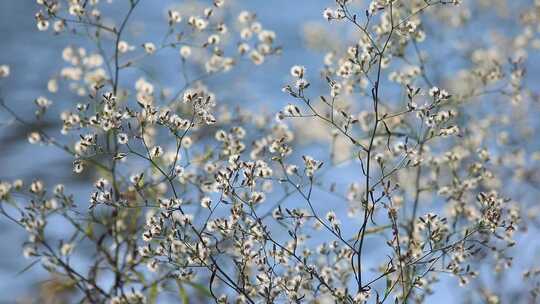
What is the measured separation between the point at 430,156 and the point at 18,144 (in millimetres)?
3688

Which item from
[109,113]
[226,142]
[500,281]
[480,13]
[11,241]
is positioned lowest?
[109,113]

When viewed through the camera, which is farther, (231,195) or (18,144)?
(18,144)

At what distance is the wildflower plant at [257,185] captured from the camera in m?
1.90

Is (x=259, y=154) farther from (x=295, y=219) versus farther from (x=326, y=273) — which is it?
(x=295, y=219)

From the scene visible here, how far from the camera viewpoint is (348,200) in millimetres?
2689

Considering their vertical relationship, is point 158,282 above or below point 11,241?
below

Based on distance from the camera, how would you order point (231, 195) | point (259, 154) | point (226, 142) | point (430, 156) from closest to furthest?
point (231, 195) < point (226, 142) < point (259, 154) < point (430, 156)

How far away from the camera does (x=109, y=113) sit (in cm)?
196

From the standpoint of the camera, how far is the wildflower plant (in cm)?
190

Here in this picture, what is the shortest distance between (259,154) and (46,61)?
3.23m

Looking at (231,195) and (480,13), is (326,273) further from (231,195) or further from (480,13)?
(480,13)

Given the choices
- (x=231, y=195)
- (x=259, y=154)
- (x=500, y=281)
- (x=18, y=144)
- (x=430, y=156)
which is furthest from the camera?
(x=18, y=144)

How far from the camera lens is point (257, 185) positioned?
97.9 inches

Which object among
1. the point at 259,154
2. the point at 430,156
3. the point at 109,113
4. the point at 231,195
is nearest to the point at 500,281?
the point at 430,156
